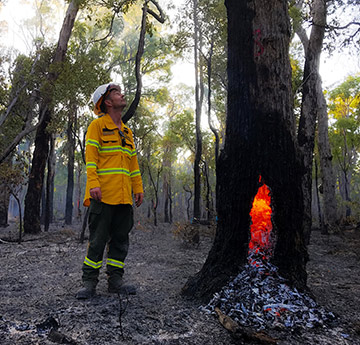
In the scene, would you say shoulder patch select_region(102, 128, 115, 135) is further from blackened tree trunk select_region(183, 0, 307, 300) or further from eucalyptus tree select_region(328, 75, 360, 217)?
eucalyptus tree select_region(328, 75, 360, 217)

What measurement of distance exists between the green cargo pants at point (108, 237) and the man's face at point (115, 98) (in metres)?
1.12

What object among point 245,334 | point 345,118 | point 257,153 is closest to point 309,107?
point 257,153

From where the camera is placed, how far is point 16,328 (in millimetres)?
2092

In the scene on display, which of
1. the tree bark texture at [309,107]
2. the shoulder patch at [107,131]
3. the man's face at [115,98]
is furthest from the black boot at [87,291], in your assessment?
the tree bark texture at [309,107]

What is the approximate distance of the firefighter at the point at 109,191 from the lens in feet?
9.84

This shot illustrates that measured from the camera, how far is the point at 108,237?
314 cm

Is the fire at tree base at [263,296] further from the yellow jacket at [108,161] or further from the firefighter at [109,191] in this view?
the yellow jacket at [108,161]

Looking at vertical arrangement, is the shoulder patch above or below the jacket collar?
below

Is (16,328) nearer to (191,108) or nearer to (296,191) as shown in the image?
(296,191)

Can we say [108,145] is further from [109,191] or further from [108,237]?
[108,237]

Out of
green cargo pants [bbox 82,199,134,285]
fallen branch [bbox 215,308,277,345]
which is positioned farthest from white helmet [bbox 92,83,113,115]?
fallen branch [bbox 215,308,277,345]

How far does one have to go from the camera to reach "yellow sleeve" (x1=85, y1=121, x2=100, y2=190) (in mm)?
2926

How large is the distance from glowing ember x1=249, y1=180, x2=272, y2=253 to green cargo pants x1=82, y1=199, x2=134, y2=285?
1354mm

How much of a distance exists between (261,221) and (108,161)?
5.56 ft
